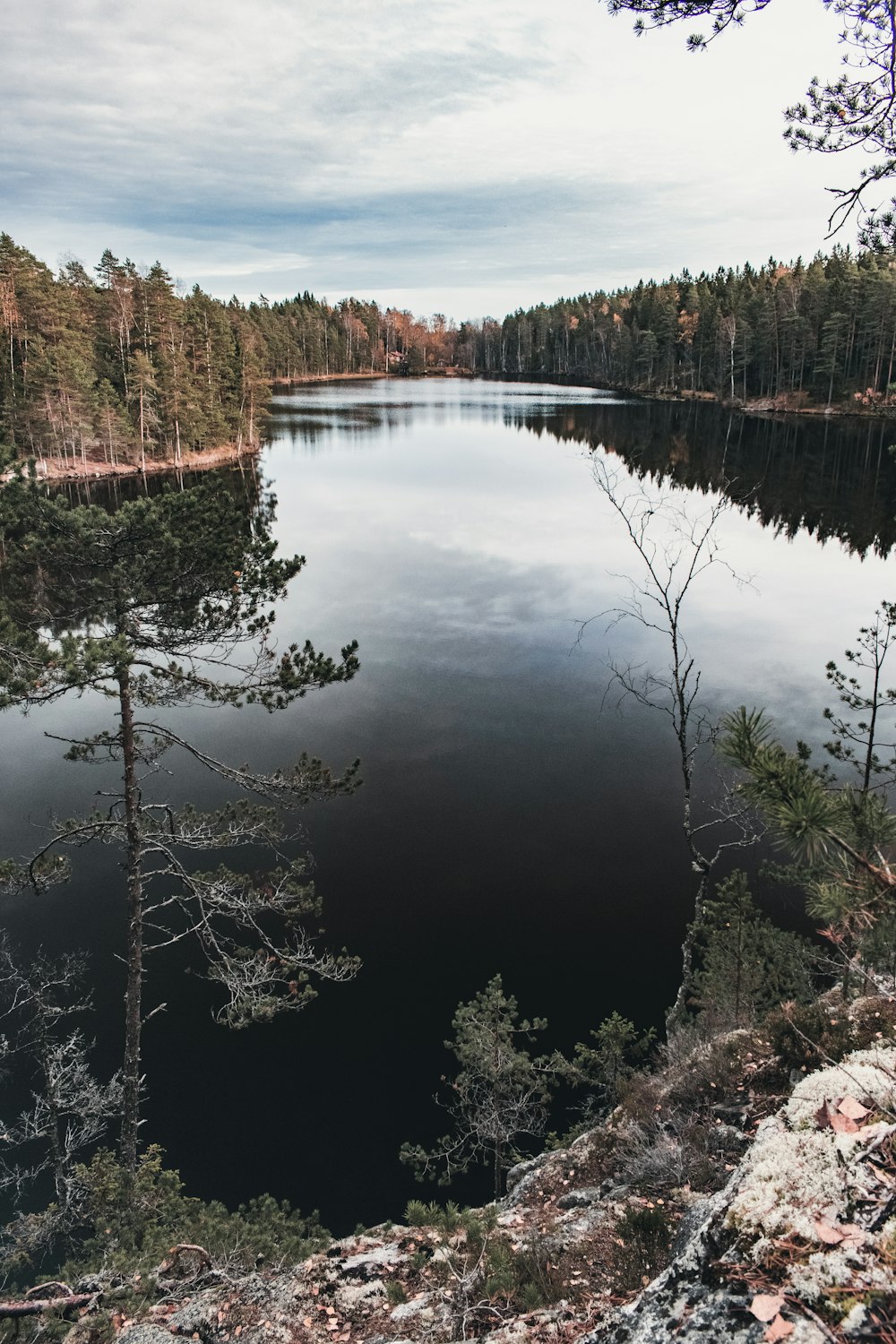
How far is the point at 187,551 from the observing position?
32.2ft

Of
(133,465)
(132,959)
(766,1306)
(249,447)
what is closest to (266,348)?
(249,447)

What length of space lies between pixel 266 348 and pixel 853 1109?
361 feet

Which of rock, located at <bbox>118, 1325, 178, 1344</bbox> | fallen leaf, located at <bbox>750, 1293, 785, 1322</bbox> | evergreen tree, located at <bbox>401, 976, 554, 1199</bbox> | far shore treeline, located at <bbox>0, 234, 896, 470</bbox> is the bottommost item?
evergreen tree, located at <bbox>401, 976, 554, 1199</bbox>

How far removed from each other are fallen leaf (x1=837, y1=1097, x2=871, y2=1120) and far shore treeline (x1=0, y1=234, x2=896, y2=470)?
763cm

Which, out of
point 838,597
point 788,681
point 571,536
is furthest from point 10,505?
point 571,536

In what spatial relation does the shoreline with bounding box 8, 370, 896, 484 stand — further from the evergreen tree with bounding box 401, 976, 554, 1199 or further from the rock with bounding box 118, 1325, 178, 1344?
the evergreen tree with bounding box 401, 976, 554, 1199

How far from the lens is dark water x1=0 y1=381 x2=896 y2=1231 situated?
1203 centimetres

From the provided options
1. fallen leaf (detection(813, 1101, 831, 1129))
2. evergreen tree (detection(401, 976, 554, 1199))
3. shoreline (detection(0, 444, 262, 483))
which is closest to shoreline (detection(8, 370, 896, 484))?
shoreline (detection(0, 444, 262, 483))

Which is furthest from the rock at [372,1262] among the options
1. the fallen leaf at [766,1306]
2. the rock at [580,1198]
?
the fallen leaf at [766,1306]

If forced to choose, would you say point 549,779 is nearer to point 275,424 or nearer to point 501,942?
point 501,942

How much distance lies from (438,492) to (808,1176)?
52746 mm

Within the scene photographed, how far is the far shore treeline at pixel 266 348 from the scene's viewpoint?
5253 centimetres

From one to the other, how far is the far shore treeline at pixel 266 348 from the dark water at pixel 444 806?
10241 mm

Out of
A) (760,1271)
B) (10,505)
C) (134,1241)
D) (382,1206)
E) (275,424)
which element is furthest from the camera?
(275,424)
